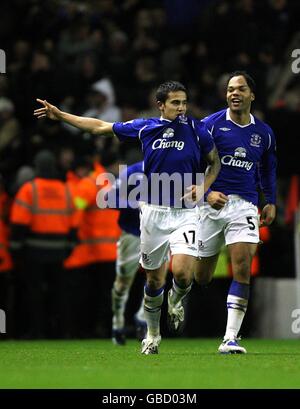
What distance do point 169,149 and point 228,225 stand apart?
109 centimetres

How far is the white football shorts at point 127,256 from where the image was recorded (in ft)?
49.6

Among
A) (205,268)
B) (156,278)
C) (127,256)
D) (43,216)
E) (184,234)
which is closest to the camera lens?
(184,234)

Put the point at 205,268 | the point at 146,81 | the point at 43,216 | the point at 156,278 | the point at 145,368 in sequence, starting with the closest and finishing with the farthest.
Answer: the point at 145,368 < the point at 156,278 < the point at 205,268 < the point at 43,216 < the point at 146,81

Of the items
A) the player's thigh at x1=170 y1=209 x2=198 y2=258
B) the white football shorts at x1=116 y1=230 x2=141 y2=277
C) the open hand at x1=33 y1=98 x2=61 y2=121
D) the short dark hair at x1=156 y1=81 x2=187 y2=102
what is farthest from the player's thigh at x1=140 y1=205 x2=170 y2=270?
the white football shorts at x1=116 y1=230 x2=141 y2=277

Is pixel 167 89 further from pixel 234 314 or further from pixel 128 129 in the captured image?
pixel 234 314

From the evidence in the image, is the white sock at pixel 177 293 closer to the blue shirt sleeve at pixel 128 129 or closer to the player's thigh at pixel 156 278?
the player's thigh at pixel 156 278

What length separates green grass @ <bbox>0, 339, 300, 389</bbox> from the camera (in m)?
8.98

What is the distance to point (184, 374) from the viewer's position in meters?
9.65

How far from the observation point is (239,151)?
1205 centimetres

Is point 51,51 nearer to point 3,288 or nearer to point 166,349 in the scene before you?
point 3,288

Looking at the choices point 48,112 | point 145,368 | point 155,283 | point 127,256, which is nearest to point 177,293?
point 155,283

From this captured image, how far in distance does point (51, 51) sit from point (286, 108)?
407cm

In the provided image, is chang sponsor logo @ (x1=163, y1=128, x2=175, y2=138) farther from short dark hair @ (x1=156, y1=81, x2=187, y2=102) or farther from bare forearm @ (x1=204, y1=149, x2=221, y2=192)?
bare forearm @ (x1=204, y1=149, x2=221, y2=192)

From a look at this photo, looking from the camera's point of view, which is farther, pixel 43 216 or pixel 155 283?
pixel 43 216
